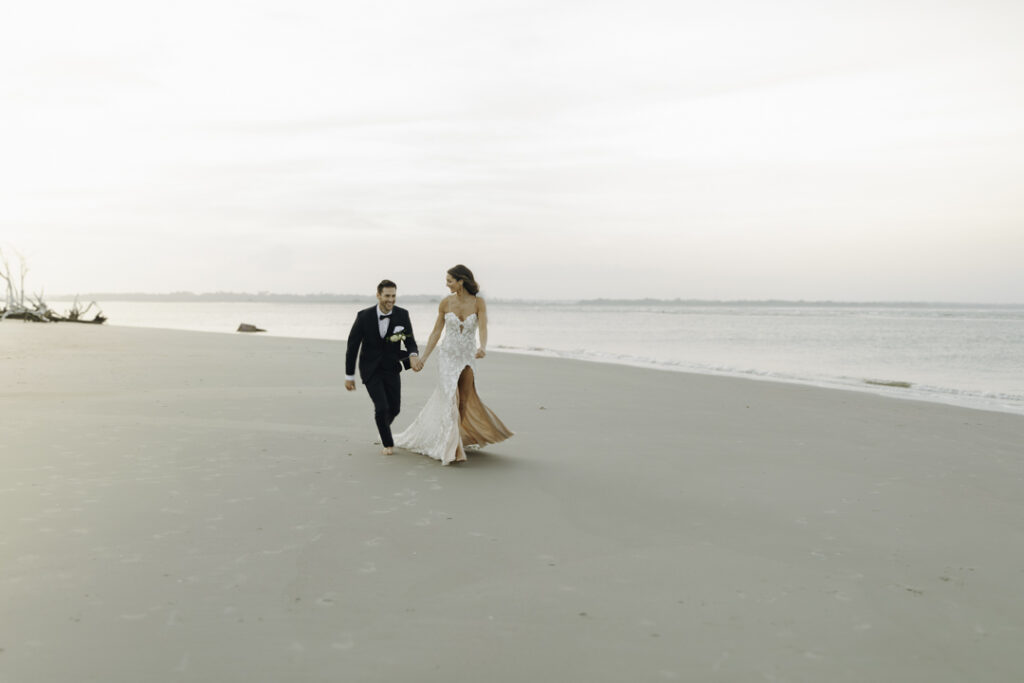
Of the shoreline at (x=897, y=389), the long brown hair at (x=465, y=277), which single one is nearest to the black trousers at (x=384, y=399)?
the long brown hair at (x=465, y=277)

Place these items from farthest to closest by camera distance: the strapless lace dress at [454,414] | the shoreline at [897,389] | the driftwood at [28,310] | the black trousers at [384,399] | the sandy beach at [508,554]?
the driftwood at [28,310] < the shoreline at [897,389] < the black trousers at [384,399] < the strapless lace dress at [454,414] < the sandy beach at [508,554]

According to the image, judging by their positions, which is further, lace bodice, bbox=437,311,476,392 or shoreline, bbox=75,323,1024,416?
shoreline, bbox=75,323,1024,416

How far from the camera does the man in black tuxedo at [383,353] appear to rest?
26.4 feet

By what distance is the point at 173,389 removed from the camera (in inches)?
510

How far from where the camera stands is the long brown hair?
303 inches

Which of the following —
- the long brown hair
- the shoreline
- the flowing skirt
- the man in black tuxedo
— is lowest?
the shoreline

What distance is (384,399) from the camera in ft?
26.5

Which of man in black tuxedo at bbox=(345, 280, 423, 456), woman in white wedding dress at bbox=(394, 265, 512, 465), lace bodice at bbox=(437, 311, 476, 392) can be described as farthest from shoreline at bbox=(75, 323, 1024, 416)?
man in black tuxedo at bbox=(345, 280, 423, 456)

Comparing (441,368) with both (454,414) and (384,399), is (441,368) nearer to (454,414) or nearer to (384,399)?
(454,414)

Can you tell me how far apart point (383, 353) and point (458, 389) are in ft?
3.22

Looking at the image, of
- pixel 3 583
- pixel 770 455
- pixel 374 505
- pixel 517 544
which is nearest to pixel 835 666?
pixel 517 544

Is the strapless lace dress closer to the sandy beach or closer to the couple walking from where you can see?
the couple walking

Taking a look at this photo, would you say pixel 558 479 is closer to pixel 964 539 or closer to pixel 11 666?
pixel 964 539

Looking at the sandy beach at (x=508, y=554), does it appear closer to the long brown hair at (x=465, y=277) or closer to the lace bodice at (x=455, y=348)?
the lace bodice at (x=455, y=348)
